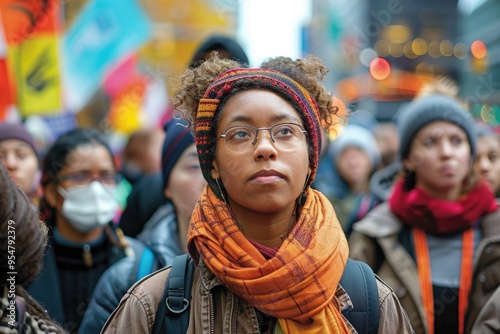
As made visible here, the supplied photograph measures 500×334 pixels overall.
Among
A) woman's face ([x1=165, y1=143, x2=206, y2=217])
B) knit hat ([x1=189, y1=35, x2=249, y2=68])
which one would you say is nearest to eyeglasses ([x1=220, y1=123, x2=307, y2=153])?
woman's face ([x1=165, y1=143, x2=206, y2=217])

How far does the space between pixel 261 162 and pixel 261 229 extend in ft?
0.95

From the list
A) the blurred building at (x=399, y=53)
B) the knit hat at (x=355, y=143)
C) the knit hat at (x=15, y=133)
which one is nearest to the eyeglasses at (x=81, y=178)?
the knit hat at (x=15, y=133)

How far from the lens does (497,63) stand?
36.2 meters

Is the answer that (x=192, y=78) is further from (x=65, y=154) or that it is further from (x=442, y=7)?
(x=442, y=7)

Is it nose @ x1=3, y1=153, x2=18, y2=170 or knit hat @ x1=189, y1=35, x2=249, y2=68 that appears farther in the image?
nose @ x1=3, y1=153, x2=18, y2=170

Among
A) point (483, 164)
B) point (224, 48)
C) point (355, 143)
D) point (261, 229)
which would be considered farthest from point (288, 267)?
point (355, 143)

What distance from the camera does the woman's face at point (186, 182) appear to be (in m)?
4.22

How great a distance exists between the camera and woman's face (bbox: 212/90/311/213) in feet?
8.46

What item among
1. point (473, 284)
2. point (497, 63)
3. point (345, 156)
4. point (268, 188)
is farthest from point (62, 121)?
point (497, 63)

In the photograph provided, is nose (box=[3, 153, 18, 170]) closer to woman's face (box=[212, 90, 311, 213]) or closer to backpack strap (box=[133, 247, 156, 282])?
backpack strap (box=[133, 247, 156, 282])

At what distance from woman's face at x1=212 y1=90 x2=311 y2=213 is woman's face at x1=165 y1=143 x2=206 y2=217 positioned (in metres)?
1.50

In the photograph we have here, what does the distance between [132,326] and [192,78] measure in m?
1.02

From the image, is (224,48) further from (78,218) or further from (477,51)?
(477,51)

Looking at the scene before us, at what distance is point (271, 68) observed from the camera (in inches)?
112
